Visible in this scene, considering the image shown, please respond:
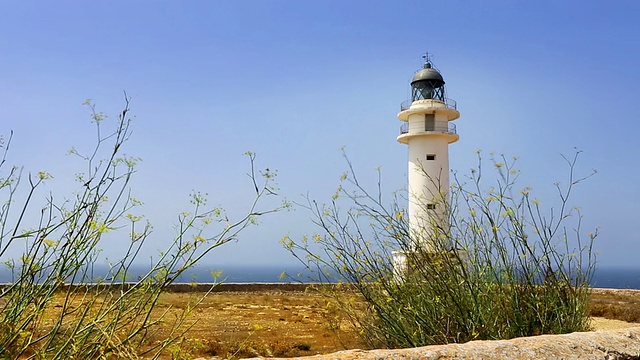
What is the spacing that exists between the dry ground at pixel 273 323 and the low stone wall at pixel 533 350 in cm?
81

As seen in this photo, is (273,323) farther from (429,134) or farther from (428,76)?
(428,76)

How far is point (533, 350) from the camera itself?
6.95 feet

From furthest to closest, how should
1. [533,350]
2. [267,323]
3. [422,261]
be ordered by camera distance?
[267,323], [422,261], [533,350]

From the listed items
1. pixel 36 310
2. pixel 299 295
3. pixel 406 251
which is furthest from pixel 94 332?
pixel 299 295

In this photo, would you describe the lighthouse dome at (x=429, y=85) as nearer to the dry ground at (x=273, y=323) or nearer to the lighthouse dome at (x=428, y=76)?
the lighthouse dome at (x=428, y=76)

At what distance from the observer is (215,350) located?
5.63 meters

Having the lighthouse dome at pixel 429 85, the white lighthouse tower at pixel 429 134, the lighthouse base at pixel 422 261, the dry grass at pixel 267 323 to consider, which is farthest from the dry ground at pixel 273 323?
the lighthouse dome at pixel 429 85

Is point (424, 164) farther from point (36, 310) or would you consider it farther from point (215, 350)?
point (36, 310)

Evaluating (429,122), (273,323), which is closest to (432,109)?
(429,122)

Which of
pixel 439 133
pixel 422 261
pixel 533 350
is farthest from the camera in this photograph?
pixel 439 133

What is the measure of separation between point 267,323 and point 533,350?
659 cm

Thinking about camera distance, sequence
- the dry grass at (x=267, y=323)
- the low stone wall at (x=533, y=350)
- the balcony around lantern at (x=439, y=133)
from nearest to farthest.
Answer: the low stone wall at (x=533, y=350) → the dry grass at (x=267, y=323) → the balcony around lantern at (x=439, y=133)

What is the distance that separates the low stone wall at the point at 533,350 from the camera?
6.41 feet

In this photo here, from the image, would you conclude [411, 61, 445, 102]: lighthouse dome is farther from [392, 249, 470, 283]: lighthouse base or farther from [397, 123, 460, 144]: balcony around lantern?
[392, 249, 470, 283]: lighthouse base
